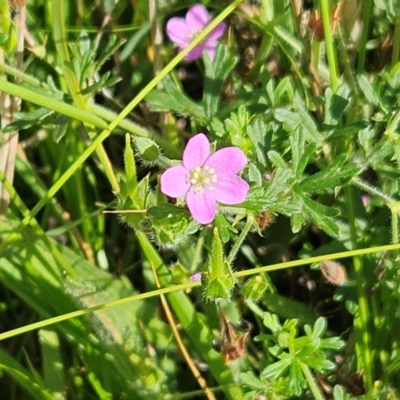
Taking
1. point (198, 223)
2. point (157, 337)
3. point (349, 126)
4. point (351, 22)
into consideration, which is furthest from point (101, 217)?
point (351, 22)

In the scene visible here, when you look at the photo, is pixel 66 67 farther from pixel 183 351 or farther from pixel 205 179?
pixel 183 351

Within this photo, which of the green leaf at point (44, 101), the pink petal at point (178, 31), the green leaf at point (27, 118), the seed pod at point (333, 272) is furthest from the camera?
the pink petal at point (178, 31)

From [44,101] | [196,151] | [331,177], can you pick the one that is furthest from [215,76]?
[44,101]

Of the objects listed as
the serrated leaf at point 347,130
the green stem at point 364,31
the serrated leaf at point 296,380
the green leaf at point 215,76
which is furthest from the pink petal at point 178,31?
the serrated leaf at point 296,380

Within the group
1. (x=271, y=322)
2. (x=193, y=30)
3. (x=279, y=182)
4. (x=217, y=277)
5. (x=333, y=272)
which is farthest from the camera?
(x=193, y=30)

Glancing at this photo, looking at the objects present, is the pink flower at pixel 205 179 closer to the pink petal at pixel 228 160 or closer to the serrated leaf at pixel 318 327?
the pink petal at pixel 228 160

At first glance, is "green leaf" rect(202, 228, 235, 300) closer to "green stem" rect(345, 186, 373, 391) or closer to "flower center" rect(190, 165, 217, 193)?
"flower center" rect(190, 165, 217, 193)

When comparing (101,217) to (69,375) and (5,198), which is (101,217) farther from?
(69,375)

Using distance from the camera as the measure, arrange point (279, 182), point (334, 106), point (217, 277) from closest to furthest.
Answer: point (217, 277), point (279, 182), point (334, 106)
